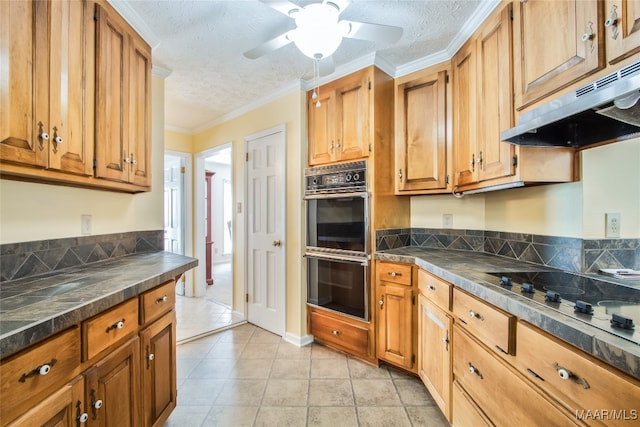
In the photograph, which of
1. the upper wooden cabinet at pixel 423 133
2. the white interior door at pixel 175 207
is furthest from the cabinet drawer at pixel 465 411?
the white interior door at pixel 175 207

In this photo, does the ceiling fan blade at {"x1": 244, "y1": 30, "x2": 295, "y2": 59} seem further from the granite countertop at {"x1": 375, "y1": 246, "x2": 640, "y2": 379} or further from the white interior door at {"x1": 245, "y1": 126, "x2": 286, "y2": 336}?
the granite countertop at {"x1": 375, "y1": 246, "x2": 640, "y2": 379}

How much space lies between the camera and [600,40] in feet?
3.33

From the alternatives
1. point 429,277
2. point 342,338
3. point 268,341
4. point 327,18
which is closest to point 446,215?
point 429,277

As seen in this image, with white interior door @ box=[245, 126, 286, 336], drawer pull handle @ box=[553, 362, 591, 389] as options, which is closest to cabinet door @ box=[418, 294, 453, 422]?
drawer pull handle @ box=[553, 362, 591, 389]

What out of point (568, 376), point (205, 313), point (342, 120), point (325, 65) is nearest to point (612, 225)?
point (568, 376)

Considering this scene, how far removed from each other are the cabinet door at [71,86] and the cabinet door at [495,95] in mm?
2213

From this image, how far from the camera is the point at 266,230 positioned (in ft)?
9.58

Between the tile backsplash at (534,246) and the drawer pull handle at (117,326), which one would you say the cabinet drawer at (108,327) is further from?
the tile backsplash at (534,246)

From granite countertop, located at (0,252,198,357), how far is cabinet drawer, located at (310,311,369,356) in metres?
1.40

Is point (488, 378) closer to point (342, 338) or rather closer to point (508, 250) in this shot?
point (508, 250)

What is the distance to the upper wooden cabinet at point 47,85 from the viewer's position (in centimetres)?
100

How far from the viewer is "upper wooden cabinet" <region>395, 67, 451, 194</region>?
211 centimetres

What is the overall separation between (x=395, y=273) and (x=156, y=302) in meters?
1.58

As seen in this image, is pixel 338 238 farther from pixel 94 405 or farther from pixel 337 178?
pixel 94 405
